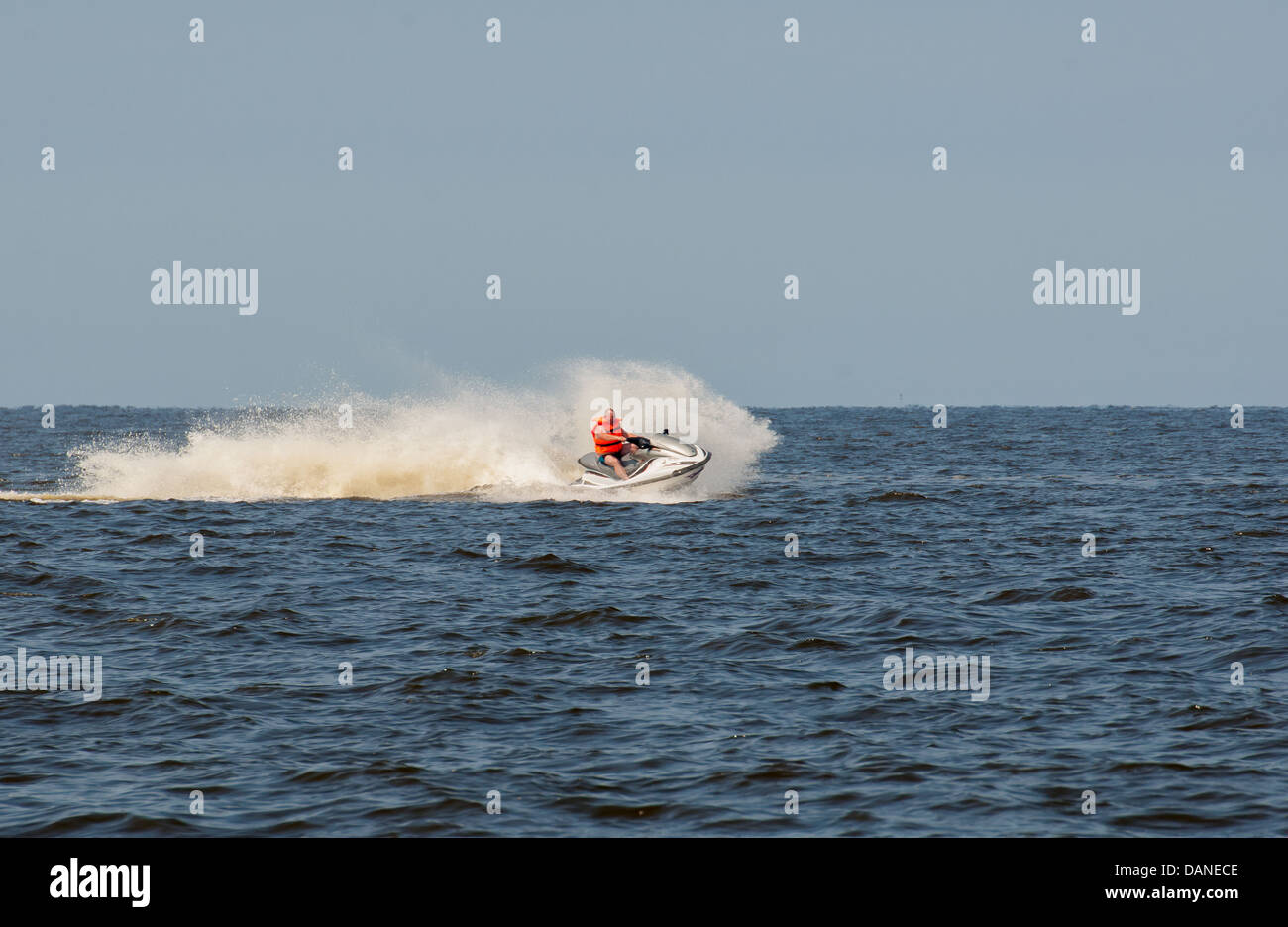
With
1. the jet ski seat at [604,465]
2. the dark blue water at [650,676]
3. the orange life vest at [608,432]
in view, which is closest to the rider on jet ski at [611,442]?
the orange life vest at [608,432]

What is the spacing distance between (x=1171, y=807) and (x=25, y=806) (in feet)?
28.8

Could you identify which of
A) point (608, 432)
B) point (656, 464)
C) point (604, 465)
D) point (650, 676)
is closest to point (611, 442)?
point (608, 432)

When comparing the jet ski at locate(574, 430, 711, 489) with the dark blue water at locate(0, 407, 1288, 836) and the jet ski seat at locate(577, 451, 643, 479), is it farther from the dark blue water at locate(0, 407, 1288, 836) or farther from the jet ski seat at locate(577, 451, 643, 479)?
the dark blue water at locate(0, 407, 1288, 836)

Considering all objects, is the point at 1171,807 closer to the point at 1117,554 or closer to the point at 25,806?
the point at 25,806

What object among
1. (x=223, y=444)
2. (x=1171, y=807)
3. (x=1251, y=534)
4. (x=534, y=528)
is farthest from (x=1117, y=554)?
(x=223, y=444)

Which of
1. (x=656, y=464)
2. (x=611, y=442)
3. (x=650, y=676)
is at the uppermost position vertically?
(x=611, y=442)

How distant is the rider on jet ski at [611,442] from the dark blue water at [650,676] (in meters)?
3.15

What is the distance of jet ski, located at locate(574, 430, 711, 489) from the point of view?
98.4 ft

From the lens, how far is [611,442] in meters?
29.6

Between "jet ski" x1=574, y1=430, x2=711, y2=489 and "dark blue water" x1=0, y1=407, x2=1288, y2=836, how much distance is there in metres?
3.31

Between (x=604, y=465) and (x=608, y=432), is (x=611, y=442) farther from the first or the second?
(x=604, y=465)

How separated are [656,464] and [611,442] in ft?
4.28

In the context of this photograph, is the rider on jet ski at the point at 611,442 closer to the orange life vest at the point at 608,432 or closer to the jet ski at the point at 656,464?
the orange life vest at the point at 608,432

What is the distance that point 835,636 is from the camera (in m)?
15.1
